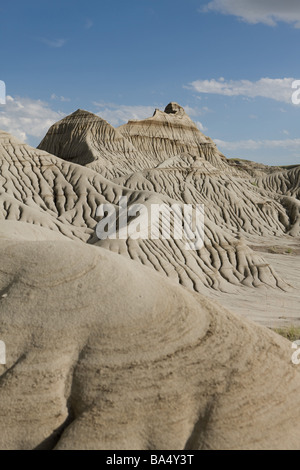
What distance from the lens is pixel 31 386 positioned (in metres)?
4.59

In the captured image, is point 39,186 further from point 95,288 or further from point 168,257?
point 95,288

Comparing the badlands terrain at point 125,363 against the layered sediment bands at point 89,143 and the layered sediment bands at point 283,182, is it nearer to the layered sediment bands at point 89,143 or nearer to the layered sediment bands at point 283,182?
the layered sediment bands at point 89,143

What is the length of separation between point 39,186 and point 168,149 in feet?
107

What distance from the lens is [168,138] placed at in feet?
197

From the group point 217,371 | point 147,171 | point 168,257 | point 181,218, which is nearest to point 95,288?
point 217,371

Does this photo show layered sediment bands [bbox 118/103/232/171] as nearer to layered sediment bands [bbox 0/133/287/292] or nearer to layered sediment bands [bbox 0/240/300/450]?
layered sediment bands [bbox 0/133/287/292]

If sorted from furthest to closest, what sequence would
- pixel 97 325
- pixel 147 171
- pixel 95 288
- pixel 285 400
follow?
pixel 147 171
pixel 95 288
pixel 97 325
pixel 285 400

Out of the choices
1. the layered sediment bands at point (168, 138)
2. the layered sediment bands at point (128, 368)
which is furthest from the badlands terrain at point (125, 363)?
the layered sediment bands at point (168, 138)

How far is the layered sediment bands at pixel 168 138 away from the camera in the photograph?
58.4m

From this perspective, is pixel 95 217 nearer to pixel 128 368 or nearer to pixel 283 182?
pixel 128 368

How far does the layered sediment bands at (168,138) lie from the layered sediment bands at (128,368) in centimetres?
5177

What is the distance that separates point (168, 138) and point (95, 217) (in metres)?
36.4

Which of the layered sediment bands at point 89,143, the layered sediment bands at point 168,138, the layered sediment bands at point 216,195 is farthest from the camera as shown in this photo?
the layered sediment bands at point 168,138
